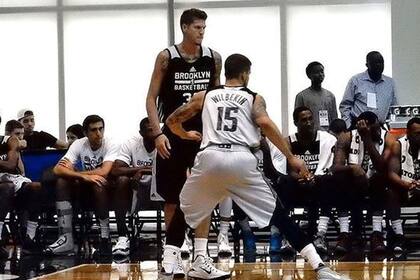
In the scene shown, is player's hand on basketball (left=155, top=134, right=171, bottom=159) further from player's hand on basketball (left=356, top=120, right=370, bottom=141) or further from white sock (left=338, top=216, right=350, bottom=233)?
player's hand on basketball (left=356, top=120, right=370, bottom=141)

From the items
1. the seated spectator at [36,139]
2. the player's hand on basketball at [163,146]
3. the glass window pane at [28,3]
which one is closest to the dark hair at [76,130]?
the seated spectator at [36,139]

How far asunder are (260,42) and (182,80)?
24.2 ft

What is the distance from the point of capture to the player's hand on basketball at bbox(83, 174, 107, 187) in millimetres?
9070

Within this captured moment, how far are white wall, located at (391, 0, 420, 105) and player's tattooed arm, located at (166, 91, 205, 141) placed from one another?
7.50 metres

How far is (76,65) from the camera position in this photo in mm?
14172

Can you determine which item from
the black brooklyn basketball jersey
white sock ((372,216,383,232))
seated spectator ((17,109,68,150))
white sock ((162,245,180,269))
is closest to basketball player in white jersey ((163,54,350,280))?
white sock ((162,245,180,269))

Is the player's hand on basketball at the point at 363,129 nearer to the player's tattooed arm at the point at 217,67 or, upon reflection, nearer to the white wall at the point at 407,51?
the player's tattooed arm at the point at 217,67

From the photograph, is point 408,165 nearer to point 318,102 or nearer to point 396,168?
point 396,168

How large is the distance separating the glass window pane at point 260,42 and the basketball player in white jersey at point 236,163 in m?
7.73

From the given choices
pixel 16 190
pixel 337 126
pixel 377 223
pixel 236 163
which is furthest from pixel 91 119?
pixel 236 163

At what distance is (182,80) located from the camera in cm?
651

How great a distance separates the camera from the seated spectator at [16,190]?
941 cm

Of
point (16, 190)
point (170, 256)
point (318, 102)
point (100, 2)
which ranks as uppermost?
point (100, 2)

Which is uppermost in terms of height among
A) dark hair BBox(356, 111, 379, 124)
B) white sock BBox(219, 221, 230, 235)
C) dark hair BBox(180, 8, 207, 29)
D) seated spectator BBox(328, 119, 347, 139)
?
dark hair BBox(180, 8, 207, 29)
